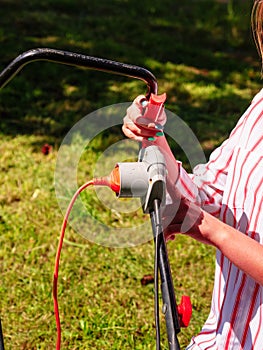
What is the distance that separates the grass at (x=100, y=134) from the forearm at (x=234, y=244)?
11.5 inches

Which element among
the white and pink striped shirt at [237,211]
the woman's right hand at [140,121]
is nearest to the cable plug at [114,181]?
the woman's right hand at [140,121]

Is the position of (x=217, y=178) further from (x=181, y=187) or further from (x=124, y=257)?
(x=124, y=257)

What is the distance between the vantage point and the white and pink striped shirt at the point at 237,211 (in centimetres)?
163

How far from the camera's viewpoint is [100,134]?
446 centimetres

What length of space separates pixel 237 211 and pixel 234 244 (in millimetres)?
272

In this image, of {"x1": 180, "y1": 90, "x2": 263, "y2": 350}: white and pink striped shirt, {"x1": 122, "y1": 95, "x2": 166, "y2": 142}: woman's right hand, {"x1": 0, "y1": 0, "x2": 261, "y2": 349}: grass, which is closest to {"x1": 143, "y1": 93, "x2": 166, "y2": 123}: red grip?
{"x1": 122, "y1": 95, "x2": 166, "y2": 142}: woman's right hand

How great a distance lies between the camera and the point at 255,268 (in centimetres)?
143

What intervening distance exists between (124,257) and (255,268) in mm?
1975

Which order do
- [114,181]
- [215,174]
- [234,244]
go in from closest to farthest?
[114,181]
[234,244]
[215,174]

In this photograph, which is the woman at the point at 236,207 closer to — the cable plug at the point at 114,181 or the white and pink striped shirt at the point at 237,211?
the white and pink striped shirt at the point at 237,211

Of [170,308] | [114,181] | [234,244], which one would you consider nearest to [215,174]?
[234,244]

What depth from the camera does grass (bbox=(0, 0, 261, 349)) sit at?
2973 millimetres

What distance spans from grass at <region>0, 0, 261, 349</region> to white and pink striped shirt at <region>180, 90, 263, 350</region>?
0.33 m

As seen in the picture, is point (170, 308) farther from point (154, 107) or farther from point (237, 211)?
point (237, 211)
